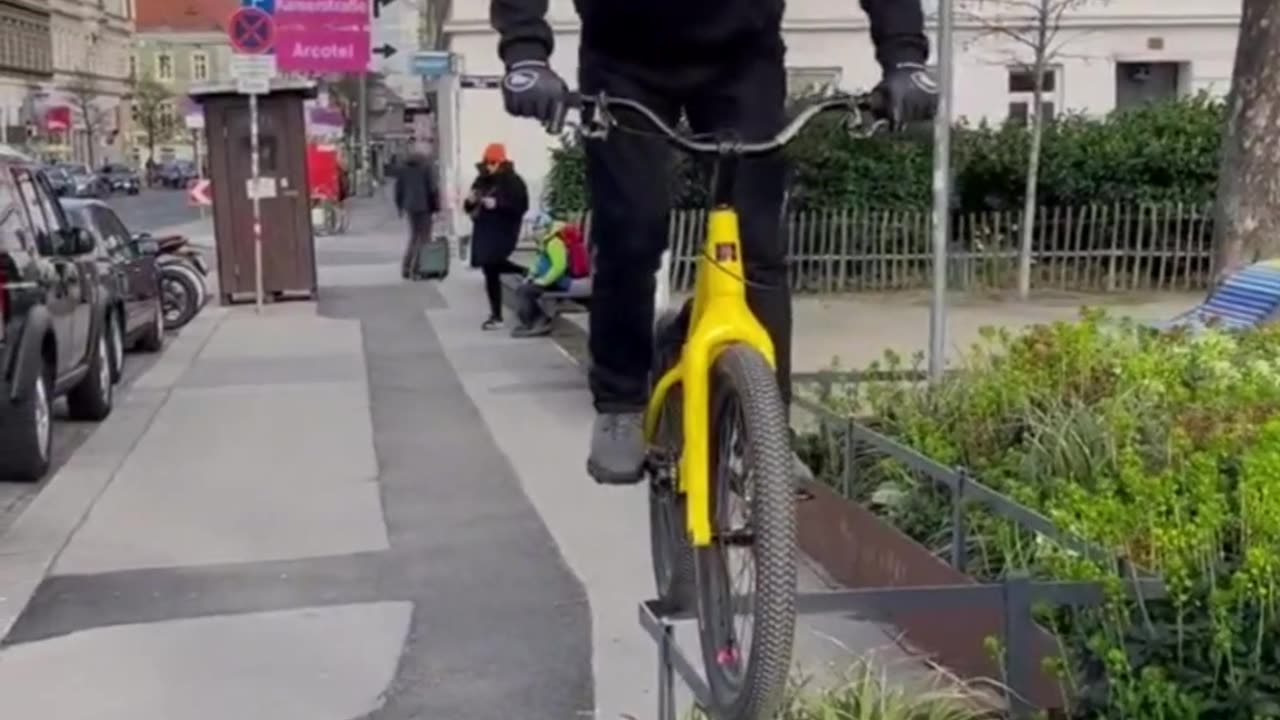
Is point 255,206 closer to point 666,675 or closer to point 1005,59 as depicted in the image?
point 1005,59

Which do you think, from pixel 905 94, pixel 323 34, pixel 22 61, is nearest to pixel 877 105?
pixel 905 94

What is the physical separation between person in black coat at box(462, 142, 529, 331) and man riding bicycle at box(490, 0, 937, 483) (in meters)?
14.5

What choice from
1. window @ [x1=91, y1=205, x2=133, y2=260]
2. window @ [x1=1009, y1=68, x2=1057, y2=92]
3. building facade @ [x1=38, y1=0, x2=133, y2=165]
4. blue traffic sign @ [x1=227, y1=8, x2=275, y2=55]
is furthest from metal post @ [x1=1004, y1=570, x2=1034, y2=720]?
building facade @ [x1=38, y1=0, x2=133, y2=165]

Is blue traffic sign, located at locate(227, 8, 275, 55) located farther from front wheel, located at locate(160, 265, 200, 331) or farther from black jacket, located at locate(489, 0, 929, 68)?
black jacket, located at locate(489, 0, 929, 68)

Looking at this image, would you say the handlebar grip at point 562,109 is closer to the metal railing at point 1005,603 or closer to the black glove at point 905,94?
the black glove at point 905,94

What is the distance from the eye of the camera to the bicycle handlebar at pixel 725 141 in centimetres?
417

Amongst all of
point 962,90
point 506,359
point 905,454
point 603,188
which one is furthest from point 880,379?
point 962,90

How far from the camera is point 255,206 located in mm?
22469

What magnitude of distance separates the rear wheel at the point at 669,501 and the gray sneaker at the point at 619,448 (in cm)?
6

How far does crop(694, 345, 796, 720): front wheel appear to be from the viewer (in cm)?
379

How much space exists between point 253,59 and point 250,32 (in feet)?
1.34

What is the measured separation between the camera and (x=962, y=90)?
30.4 metres

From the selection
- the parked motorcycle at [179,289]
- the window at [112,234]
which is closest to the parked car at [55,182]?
the window at [112,234]

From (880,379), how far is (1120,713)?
14.6 ft
